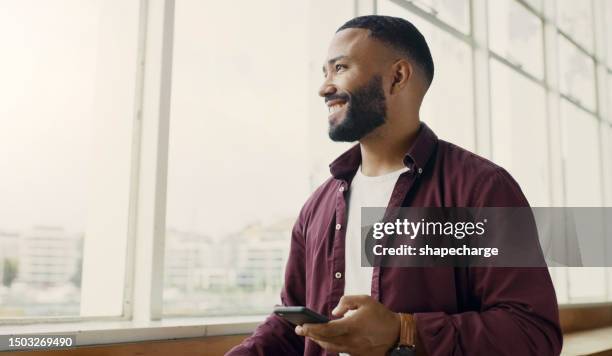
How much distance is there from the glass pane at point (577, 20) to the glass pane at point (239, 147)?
13.8 ft

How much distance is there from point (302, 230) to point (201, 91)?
901mm

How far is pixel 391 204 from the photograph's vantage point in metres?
1.47

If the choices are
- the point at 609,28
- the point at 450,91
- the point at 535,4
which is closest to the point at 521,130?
the point at 450,91

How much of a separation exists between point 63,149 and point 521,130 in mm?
4177

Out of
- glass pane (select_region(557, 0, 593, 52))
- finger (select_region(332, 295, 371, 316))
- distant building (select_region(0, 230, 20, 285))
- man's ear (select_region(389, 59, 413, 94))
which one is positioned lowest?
finger (select_region(332, 295, 371, 316))

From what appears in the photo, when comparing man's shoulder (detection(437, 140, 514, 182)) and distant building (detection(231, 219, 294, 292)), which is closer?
man's shoulder (detection(437, 140, 514, 182))

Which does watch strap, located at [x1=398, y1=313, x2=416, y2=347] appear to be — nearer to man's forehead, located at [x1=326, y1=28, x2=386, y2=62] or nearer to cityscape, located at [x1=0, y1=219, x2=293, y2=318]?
man's forehead, located at [x1=326, y1=28, x2=386, y2=62]

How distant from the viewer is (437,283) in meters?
1.35

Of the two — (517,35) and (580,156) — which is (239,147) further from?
(580,156)

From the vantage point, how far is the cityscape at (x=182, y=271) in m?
1.80

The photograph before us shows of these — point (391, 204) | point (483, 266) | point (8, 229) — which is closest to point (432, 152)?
point (391, 204)

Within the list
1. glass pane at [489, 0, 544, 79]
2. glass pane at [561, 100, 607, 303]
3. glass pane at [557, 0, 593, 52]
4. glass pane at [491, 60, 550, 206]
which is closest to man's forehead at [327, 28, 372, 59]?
glass pane at [491, 60, 550, 206]

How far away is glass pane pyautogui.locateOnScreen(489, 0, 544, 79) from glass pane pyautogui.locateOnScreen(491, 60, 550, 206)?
0.49 ft

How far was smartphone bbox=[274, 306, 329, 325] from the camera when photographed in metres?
1.16
